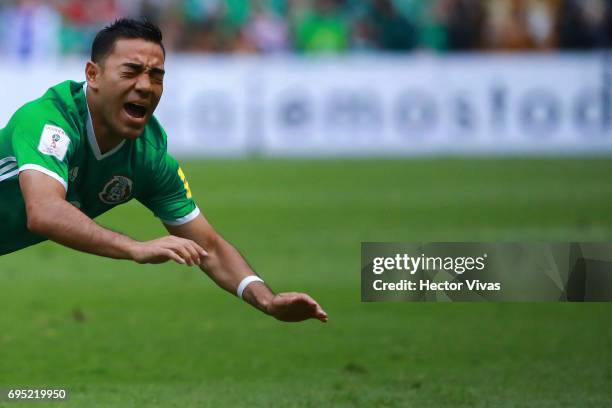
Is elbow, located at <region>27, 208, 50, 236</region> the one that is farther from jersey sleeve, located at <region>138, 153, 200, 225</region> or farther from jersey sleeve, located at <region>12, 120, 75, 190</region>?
jersey sleeve, located at <region>138, 153, 200, 225</region>

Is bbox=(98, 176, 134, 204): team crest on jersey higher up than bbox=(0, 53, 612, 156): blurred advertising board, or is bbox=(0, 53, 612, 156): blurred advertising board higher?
bbox=(0, 53, 612, 156): blurred advertising board

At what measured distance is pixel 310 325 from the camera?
36.1 feet

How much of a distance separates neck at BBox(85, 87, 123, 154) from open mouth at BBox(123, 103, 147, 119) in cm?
22

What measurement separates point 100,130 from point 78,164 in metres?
0.22

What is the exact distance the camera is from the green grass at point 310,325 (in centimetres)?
833

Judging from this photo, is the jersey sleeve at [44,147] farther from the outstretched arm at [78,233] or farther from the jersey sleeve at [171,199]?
the jersey sleeve at [171,199]

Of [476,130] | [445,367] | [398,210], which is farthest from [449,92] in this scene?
[445,367]

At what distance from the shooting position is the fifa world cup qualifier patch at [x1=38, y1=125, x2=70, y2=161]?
6.37 metres

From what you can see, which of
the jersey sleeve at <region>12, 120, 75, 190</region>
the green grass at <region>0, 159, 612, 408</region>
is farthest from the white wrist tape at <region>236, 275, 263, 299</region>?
the jersey sleeve at <region>12, 120, 75, 190</region>

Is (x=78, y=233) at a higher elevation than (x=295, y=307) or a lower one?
higher

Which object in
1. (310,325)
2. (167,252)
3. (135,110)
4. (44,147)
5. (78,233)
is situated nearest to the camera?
(167,252)

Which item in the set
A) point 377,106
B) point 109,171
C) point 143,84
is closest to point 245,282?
point 109,171

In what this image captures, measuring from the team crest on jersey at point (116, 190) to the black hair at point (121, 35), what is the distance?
73cm

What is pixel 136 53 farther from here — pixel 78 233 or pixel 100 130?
pixel 78 233
